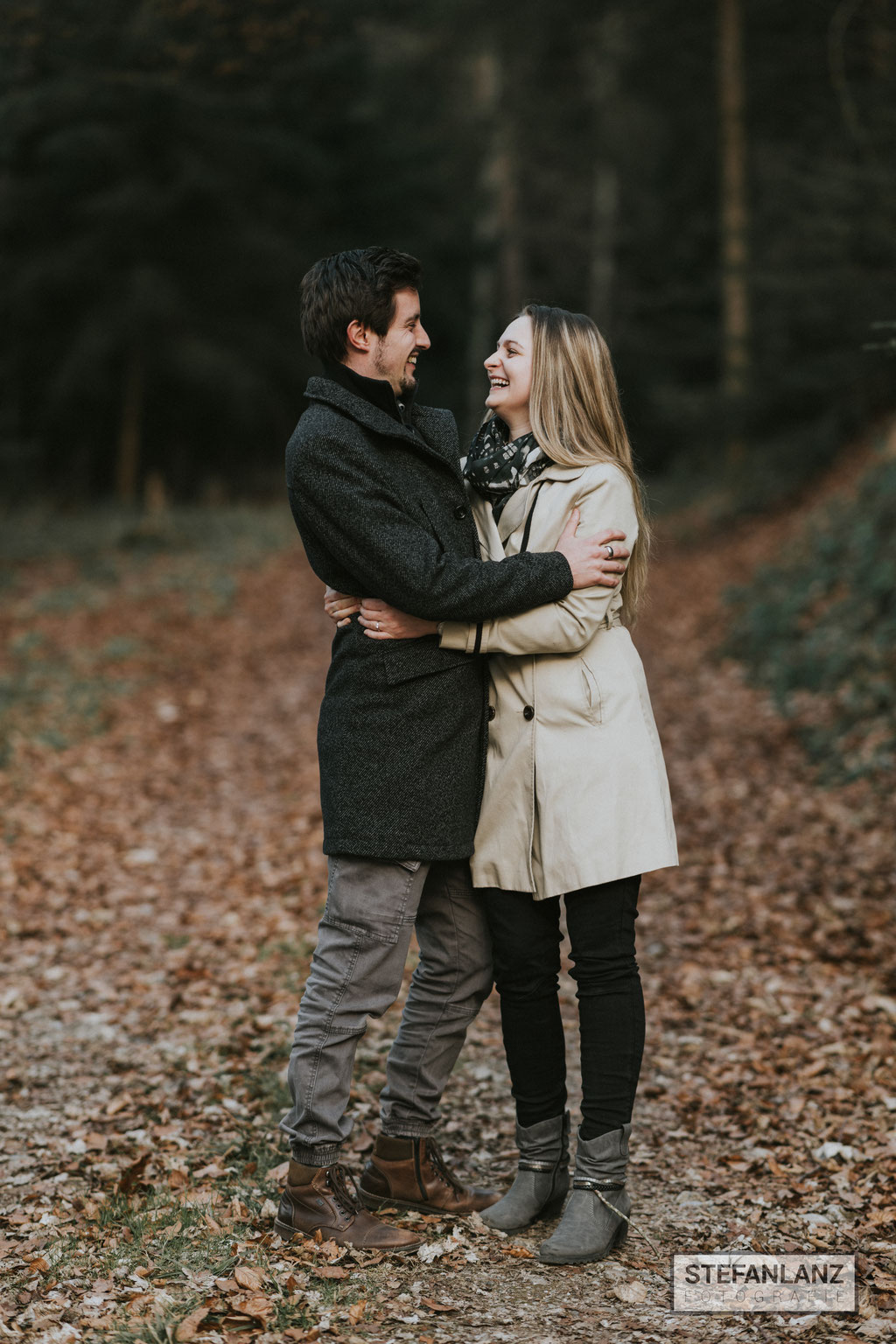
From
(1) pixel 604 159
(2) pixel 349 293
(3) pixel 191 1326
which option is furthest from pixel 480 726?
(1) pixel 604 159

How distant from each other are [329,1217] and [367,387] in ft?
6.87

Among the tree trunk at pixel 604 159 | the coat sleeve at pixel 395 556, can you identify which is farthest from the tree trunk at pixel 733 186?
the coat sleeve at pixel 395 556

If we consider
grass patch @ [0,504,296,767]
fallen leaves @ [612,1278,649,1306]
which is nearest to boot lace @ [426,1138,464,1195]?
fallen leaves @ [612,1278,649,1306]

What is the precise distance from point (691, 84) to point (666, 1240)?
1792 centimetres

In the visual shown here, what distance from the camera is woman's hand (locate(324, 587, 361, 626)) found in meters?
3.12

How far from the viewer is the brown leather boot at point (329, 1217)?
308 cm

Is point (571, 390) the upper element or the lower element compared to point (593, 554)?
upper

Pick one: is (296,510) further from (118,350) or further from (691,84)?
(118,350)

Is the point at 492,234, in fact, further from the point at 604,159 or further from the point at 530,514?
the point at 530,514

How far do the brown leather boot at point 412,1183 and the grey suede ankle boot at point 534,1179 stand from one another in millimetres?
97

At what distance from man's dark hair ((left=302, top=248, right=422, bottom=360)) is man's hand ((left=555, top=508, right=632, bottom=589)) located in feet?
2.27

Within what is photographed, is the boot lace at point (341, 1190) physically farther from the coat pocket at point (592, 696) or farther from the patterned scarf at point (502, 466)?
the patterned scarf at point (502, 466)

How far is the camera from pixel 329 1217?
3.08 meters

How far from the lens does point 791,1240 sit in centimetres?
319
